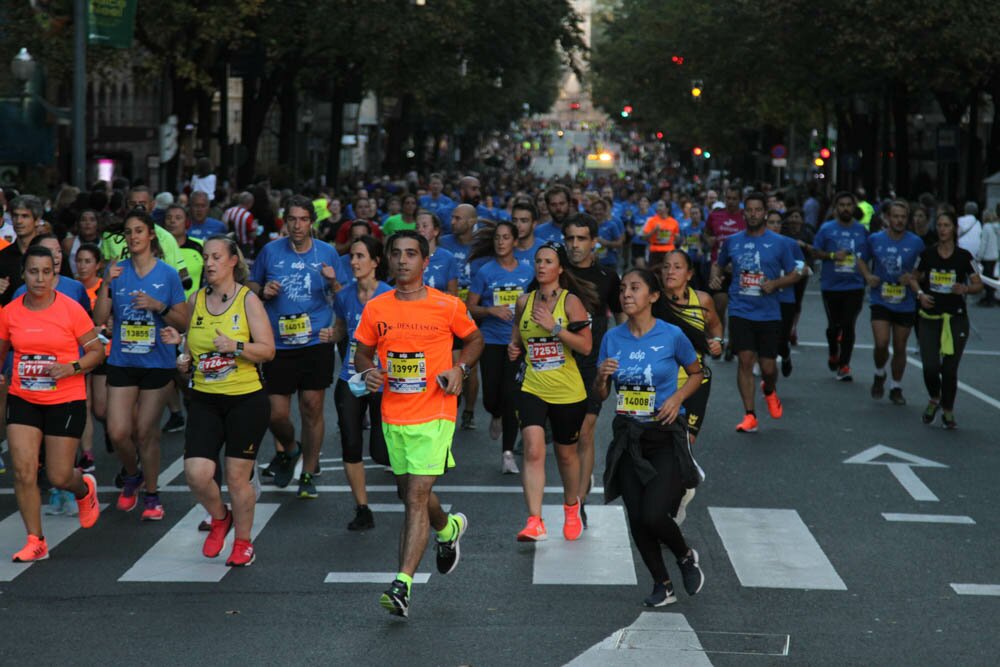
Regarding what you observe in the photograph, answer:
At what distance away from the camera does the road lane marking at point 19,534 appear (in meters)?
9.38

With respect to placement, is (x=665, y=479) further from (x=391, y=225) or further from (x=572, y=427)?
(x=391, y=225)

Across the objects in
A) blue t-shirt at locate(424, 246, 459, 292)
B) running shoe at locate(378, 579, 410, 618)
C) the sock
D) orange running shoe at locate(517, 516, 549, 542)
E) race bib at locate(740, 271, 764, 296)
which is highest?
blue t-shirt at locate(424, 246, 459, 292)

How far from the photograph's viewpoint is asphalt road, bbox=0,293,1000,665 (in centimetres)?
768

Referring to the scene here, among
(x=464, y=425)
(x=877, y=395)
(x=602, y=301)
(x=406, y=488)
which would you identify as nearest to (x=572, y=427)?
(x=602, y=301)

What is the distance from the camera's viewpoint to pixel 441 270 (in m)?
13.4

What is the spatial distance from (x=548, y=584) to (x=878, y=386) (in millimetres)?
8468

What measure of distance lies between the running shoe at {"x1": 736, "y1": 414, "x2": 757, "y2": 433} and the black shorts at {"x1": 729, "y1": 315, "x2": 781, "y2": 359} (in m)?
0.51

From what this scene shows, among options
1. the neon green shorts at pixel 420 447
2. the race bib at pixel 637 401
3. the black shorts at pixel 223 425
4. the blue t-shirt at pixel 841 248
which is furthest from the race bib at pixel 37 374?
the blue t-shirt at pixel 841 248

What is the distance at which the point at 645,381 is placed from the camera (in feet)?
28.7

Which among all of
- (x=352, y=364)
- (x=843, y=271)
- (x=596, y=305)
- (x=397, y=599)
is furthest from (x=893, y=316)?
(x=397, y=599)

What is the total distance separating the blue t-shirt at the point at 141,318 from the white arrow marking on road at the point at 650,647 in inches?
151

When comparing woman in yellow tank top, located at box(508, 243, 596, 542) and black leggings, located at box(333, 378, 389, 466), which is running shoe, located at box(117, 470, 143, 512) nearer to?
black leggings, located at box(333, 378, 389, 466)

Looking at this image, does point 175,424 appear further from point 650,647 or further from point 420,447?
point 650,647

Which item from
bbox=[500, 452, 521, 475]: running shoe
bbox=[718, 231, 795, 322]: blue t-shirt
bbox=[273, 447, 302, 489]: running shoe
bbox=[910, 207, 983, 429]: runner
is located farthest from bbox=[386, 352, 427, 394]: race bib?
bbox=[910, 207, 983, 429]: runner
